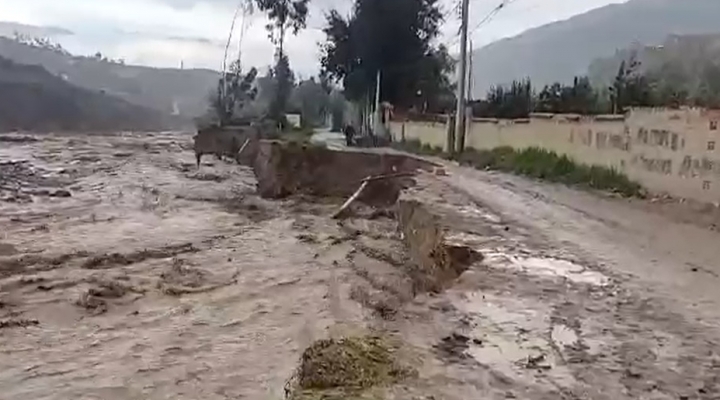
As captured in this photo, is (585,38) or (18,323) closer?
(18,323)

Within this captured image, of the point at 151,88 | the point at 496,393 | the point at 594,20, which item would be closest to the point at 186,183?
the point at 496,393

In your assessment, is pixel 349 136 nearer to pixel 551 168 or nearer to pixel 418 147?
pixel 418 147

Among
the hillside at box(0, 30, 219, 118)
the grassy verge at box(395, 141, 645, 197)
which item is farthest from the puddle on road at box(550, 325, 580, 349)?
the hillside at box(0, 30, 219, 118)

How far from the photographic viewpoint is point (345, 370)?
17.9 ft

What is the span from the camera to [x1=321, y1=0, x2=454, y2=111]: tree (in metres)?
42.7

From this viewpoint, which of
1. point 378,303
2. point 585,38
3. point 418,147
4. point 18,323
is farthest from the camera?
point 585,38

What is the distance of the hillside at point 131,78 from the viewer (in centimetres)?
11050

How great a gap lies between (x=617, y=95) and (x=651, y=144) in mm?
5091

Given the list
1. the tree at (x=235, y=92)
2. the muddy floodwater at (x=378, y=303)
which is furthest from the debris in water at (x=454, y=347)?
the tree at (x=235, y=92)

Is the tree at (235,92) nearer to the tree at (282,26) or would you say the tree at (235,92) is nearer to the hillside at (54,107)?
the tree at (282,26)

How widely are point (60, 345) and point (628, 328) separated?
16.1 ft

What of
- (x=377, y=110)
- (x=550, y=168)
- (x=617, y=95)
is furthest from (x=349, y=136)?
(x=617, y=95)

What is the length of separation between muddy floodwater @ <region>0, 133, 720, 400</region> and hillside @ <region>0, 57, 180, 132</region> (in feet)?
198

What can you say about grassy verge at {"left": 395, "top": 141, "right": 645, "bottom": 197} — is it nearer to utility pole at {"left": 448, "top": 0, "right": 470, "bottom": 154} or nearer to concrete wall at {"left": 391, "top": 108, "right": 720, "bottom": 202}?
concrete wall at {"left": 391, "top": 108, "right": 720, "bottom": 202}
